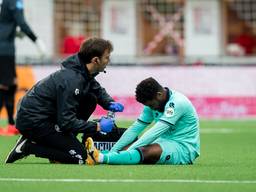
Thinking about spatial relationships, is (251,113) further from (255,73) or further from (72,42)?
(72,42)

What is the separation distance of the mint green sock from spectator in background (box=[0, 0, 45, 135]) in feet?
21.4

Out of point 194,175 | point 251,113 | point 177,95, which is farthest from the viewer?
point 251,113

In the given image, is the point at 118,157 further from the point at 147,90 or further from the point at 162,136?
the point at 147,90

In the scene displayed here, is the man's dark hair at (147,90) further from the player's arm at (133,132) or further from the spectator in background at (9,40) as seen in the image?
the spectator in background at (9,40)

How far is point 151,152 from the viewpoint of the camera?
11.9 meters

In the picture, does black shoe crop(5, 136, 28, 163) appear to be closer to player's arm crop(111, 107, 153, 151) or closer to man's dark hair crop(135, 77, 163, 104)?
player's arm crop(111, 107, 153, 151)

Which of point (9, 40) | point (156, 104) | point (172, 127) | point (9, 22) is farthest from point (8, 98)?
point (156, 104)

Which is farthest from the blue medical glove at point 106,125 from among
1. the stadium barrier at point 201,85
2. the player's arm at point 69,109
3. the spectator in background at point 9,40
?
the stadium barrier at point 201,85

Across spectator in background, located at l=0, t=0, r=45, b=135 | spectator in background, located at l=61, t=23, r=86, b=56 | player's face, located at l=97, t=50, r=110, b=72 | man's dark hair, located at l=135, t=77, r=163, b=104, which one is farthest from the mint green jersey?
spectator in background, located at l=61, t=23, r=86, b=56

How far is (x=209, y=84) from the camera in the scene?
26.2 meters

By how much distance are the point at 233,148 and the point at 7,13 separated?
4594mm

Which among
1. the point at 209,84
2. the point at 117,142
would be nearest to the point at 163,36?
the point at 209,84

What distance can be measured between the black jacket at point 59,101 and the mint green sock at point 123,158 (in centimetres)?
39

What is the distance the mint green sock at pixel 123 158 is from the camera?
11.8 meters
